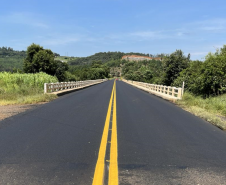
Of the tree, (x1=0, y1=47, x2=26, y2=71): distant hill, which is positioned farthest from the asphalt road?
(x1=0, y1=47, x2=26, y2=71): distant hill

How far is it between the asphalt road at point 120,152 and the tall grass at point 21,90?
20.9 feet

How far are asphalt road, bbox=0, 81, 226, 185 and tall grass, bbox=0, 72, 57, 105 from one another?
6.39 metres

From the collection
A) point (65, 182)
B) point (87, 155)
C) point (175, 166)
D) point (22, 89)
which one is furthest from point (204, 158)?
point (22, 89)

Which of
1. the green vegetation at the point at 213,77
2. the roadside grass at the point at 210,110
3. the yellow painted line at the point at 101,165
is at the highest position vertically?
the green vegetation at the point at 213,77

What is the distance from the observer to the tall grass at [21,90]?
14.2 metres

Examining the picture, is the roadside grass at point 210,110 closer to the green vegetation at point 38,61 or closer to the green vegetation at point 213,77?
the green vegetation at point 213,77

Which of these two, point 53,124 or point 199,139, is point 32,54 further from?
point 199,139

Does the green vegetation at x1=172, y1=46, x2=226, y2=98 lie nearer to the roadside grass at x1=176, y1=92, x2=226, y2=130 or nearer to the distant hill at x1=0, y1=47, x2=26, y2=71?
the roadside grass at x1=176, y1=92, x2=226, y2=130

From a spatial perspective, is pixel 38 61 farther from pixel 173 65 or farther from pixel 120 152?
pixel 120 152

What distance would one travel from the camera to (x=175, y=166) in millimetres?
4242

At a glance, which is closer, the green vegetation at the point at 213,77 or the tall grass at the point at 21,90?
the tall grass at the point at 21,90

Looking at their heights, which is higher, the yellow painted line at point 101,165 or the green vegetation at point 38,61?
the green vegetation at point 38,61

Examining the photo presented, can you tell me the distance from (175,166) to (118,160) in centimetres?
114

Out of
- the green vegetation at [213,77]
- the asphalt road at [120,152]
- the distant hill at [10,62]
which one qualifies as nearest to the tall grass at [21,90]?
the asphalt road at [120,152]
